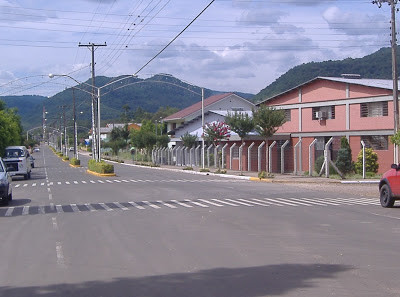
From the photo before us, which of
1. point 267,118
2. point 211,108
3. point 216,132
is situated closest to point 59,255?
point 267,118

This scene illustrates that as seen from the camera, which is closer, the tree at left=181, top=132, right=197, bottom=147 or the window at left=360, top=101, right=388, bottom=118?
the window at left=360, top=101, right=388, bottom=118

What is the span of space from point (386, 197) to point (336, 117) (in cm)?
2388

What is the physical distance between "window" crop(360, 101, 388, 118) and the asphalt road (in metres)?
19.8

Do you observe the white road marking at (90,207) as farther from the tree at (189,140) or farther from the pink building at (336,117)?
the tree at (189,140)

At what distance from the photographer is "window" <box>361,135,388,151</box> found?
37.2m

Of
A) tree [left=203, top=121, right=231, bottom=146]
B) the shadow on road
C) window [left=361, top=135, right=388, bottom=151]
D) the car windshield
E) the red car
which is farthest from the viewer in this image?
tree [left=203, top=121, right=231, bottom=146]

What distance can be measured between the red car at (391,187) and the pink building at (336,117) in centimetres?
1874

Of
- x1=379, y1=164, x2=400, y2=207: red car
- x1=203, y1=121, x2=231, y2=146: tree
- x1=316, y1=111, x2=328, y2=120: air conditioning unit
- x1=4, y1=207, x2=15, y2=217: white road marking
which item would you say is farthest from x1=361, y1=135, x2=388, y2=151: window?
x1=4, y1=207, x2=15, y2=217: white road marking

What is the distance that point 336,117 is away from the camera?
4112 centimetres

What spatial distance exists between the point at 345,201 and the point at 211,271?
41.9ft

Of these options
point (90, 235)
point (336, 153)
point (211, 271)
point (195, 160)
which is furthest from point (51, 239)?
point (195, 160)

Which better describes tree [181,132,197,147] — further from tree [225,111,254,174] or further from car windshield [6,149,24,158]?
car windshield [6,149,24,158]

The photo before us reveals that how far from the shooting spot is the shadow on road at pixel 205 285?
746 centimetres

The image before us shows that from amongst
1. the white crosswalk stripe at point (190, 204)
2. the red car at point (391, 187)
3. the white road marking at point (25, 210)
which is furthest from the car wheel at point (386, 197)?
the white road marking at point (25, 210)
